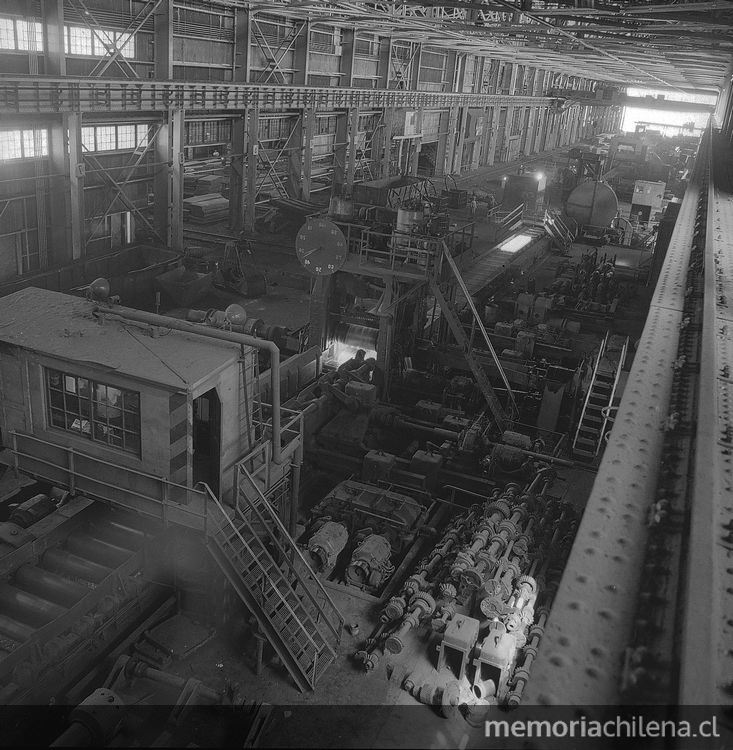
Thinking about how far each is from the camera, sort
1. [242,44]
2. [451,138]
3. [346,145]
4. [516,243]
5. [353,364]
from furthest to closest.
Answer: [451,138] → [346,145] → [242,44] → [516,243] → [353,364]

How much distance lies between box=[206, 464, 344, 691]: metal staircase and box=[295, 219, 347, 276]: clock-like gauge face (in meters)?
6.86

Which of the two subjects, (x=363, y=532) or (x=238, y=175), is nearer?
(x=363, y=532)

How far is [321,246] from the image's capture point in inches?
563

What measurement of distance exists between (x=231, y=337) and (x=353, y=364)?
22.5ft

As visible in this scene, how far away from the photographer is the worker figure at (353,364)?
14456 millimetres

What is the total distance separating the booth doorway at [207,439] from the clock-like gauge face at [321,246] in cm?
639

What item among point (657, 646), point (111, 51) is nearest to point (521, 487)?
point (657, 646)

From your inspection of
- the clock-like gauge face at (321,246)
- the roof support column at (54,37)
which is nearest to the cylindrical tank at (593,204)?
the clock-like gauge face at (321,246)

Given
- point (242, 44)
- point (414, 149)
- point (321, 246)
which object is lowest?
point (414, 149)

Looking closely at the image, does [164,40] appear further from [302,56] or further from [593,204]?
[593,204]

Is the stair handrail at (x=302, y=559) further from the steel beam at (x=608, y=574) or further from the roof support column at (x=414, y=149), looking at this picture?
the roof support column at (x=414, y=149)

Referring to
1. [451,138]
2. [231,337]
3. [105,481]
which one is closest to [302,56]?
[451,138]

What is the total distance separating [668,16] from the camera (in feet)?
37.1

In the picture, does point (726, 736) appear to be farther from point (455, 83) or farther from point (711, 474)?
point (455, 83)
